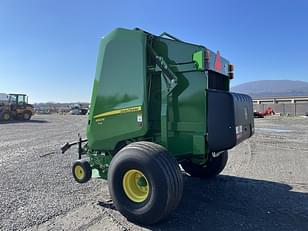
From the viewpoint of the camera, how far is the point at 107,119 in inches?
183

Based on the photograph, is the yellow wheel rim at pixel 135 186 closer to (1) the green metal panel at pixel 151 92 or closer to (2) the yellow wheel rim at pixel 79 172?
(1) the green metal panel at pixel 151 92

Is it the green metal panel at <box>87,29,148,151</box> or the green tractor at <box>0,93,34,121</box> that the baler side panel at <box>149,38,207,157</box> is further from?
the green tractor at <box>0,93,34,121</box>

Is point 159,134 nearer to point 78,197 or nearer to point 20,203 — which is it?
point 78,197

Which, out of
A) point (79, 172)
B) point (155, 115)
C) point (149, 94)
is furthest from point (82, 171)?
point (149, 94)

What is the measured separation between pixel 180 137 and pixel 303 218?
193cm

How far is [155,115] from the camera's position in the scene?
14.3 ft

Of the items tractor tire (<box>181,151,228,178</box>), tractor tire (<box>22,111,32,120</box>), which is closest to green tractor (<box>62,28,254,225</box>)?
tractor tire (<box>181,151,228,178</box>)

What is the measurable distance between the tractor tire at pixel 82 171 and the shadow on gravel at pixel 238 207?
158 centimetres

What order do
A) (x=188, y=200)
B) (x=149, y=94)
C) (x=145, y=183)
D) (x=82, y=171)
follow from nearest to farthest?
(x=145, y=183)
(x=149, y=94)
(x=188, y=200)
(x=82, y=171)

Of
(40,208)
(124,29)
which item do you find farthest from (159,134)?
(40,208)

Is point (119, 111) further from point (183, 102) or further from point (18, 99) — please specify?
point (18, 99)

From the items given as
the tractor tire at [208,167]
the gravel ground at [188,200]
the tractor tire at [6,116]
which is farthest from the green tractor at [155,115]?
the tractor tire at [6,116]

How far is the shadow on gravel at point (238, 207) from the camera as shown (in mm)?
3701

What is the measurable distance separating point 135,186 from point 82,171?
4.02 feet
